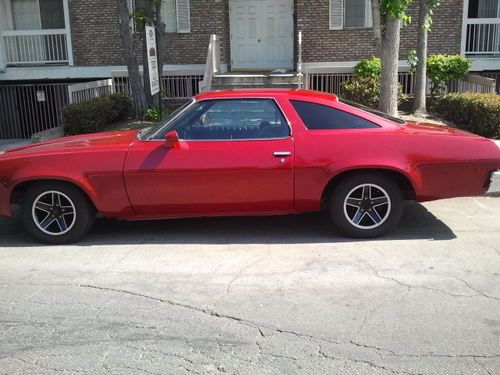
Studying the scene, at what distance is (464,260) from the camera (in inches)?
210

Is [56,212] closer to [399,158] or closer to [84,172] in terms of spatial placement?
[84,172]

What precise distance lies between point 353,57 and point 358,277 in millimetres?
12545

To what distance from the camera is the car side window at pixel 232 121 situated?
5875mm

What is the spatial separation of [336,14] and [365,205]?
1161cm

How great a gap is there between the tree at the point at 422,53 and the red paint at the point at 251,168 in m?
7.62

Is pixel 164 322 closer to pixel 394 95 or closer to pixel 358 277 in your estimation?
pixel 358 277

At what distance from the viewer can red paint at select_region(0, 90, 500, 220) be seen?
18.8ft

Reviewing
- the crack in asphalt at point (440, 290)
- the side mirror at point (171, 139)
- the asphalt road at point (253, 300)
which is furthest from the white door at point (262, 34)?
the crack in asphalt at point (440, 290)

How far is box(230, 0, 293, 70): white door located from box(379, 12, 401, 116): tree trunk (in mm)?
5502

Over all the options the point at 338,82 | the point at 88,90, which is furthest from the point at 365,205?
the point at 338,82

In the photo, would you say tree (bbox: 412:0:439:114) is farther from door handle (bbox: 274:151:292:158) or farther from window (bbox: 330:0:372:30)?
door handle (bbox: 274:151:292:158)

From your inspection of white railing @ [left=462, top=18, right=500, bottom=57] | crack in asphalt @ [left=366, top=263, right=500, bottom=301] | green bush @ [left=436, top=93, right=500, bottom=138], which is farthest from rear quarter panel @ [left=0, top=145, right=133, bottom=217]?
white railing @ [left=462, top=18, right=500, bottom=57]

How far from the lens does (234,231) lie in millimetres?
6340

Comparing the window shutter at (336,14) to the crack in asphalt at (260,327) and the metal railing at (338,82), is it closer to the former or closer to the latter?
the metal railing at (338,82)
